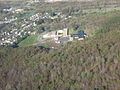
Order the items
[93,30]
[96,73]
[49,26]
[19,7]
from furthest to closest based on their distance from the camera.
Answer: [19,7] → [49,26] → [93,30] → [96,73]

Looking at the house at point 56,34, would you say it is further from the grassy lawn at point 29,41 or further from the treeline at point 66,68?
the treeline at point 66,68

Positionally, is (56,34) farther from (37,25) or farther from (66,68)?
(66,68)

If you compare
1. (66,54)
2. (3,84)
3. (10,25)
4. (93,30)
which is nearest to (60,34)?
(93,30)

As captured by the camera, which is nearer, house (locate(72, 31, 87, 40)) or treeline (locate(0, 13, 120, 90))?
treeline (locate(0, 13, 120, 90))

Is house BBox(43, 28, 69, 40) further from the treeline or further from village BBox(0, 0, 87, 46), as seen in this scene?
the treeline

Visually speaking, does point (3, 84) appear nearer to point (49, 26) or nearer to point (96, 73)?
point (96, 73)

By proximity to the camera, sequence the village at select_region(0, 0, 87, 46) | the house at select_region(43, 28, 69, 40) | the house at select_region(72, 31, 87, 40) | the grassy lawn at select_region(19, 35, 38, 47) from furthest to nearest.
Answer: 1. the house at select_region(43, 28, 69, 40)
2. the village at select_region(0, 0, 87, 46)
3. the grassy lawn at select_region(19, 35, 38, 47)
4. the house at select_region(72, 31, 87, 40)

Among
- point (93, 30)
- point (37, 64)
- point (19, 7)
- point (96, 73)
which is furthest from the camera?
point (19, 7)

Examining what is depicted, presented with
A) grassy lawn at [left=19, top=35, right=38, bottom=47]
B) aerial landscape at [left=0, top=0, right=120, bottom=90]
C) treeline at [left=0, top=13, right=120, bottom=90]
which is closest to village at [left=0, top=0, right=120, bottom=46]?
aerial landscape at [left=0, top=0, right=120, bottom=90]

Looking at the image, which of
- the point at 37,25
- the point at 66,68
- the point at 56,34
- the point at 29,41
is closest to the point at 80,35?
the point at 56,34
